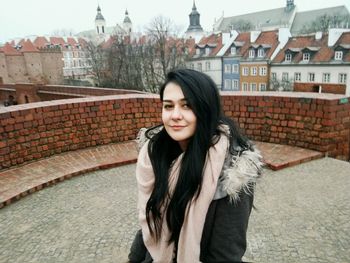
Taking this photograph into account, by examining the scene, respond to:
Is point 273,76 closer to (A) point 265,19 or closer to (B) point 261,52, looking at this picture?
(B) point 261,52

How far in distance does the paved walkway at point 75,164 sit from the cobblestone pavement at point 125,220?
0.54ft

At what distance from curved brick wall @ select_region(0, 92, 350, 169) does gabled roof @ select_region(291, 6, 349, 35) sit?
6479 centimetres

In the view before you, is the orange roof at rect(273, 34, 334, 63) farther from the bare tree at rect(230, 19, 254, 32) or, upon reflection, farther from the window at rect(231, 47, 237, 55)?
the bare tree at rect(230, 19, 254, 32)

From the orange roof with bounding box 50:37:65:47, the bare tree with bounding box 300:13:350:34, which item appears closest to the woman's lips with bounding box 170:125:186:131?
the bare tree with bounding box 300:13:350:34

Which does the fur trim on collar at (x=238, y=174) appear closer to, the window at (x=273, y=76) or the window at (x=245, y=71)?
the window at (x=273, y=76)

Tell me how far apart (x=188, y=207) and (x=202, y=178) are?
0.18 meters

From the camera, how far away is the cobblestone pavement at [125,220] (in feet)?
9.60

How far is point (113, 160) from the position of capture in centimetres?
A: 542

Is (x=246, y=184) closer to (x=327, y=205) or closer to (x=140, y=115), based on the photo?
(x=327, y=205)

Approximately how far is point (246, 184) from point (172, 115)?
0.51 meters

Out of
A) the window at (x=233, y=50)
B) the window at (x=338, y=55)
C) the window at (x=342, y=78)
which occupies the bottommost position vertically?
the window at (x=342, y=78)

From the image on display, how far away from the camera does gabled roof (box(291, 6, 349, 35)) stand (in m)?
59.3

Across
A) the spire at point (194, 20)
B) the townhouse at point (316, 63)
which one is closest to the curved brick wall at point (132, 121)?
the townhouse at point (316, 63)

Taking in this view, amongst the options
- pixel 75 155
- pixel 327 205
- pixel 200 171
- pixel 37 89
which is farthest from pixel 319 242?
pixel 37 89
